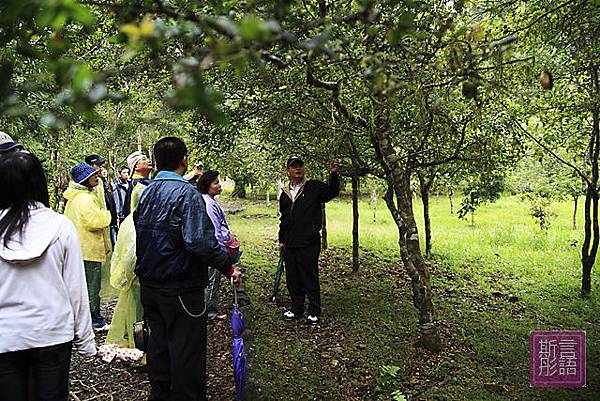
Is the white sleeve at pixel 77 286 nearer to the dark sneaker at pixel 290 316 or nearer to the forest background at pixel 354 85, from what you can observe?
the forest background at pixel 354 85

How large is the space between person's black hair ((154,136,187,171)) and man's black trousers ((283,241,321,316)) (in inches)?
105

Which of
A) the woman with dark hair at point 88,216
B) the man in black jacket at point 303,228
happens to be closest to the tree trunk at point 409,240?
the man in black jacket at point 303,228

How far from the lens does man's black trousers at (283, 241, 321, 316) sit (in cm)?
610

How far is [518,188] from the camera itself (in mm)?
19172

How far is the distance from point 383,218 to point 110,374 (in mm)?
13896

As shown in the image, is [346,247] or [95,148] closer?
[346,247]

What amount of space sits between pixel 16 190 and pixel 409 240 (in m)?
3.51

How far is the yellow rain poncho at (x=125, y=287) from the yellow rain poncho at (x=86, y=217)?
0.63 metres

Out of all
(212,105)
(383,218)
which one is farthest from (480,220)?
(212,105)

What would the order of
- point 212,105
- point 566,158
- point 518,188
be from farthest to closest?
point 518,188 → point 566,158 → point 212,105

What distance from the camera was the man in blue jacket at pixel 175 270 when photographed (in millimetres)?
3547

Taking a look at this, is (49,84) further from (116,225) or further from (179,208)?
(116,225)

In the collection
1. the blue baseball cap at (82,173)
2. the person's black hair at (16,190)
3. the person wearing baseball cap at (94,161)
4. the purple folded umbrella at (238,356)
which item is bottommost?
the purple folded umbrella at (238,356)

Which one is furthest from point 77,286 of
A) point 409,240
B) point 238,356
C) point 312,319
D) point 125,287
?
point 312,319
